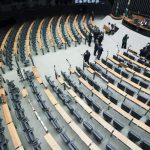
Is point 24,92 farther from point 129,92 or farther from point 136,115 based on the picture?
point 136,115

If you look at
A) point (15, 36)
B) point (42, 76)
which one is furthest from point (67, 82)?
point (15, 36)

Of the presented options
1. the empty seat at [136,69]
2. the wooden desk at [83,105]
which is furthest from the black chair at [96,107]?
the empty seat at [136,69]

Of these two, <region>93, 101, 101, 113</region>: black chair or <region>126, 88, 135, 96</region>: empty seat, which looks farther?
<region>126, 88, 135, 96</region>: empty seat

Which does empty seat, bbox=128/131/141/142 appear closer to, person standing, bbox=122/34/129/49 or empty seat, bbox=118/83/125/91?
empty seat, bbox=118/83/125/91

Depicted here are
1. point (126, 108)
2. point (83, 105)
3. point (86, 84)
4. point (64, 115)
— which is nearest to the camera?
point (64, 115)

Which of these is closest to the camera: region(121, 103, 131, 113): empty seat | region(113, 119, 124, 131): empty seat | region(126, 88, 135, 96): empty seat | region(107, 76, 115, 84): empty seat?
region(113, 119, 124, 131): empty seat

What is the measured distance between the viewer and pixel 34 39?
51.6 ft

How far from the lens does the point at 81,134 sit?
7.81 m

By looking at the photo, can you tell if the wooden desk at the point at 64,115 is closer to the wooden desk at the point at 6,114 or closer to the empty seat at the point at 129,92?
the wooden desk at the point at 6,114

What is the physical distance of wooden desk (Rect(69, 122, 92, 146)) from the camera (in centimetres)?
751

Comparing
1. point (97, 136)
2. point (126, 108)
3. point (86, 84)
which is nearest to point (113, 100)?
point (126, 108)

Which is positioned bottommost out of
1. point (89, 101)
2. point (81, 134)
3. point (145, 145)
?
point (145, 145)

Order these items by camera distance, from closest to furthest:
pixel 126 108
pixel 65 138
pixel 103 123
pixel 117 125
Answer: pixel 65 138, pixel 117 125, pixel 103 123, pixel 126 108

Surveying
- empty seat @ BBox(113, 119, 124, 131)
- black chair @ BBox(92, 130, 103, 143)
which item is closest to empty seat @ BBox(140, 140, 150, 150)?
empty seat @ BBox(113, 119, 124, 131)
